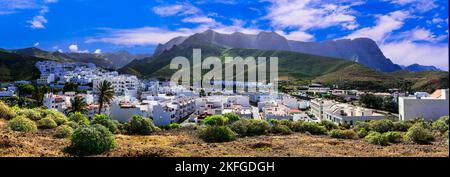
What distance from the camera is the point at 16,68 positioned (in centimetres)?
9162

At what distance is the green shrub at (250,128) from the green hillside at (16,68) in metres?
74.8

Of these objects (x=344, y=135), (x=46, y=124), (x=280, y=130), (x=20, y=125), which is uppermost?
(x=20, y=125)

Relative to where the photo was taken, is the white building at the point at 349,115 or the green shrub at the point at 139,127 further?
the white building at the point at 349,115

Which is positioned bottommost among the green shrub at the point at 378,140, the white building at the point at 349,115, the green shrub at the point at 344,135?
the white building at the point at 349,115

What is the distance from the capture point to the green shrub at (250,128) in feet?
58.8

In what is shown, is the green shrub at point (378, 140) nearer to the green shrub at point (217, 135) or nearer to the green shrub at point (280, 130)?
the green shrub at point (280, 130)

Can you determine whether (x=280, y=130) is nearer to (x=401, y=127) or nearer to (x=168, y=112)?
(x=401, y=127)

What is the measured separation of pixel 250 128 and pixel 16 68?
87.7 m

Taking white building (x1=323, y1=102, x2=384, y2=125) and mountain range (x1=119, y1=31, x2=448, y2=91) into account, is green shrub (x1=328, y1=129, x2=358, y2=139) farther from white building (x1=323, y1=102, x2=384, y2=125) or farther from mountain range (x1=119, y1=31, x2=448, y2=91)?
mountain range (x1=119, y1=31, x2=448, y2=91)

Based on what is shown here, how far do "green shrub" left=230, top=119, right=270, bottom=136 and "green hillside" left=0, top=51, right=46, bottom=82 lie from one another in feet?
245

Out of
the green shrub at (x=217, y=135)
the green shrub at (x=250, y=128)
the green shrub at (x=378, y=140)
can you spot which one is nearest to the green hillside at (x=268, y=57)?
the green shrub at (x=250, y=128)

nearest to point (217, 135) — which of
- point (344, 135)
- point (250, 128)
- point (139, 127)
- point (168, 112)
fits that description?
point (250, 128)

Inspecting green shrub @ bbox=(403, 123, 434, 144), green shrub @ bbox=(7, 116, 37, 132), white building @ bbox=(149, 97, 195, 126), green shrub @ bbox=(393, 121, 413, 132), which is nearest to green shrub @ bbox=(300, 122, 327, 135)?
green shrub @ bbox=(393, 121, 413, 132)
